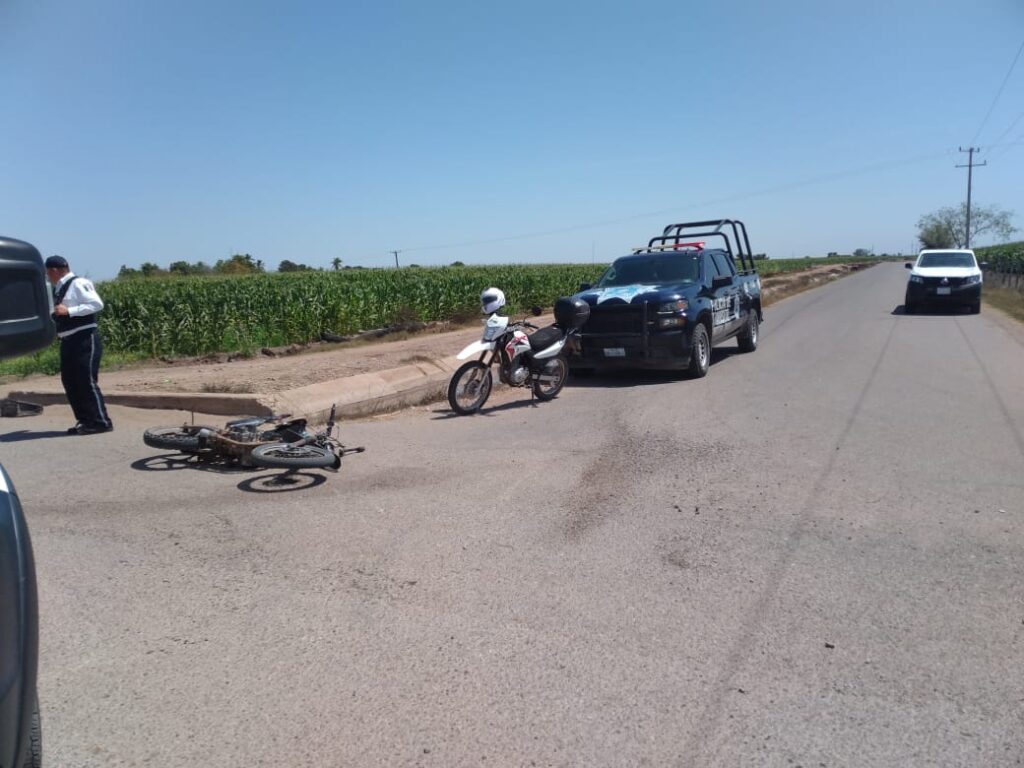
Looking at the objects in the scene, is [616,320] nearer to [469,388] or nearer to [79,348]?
[469,388]

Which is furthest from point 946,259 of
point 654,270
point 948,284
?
point 654,270

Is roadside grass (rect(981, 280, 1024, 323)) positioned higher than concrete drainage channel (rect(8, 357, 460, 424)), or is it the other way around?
concrete drainage channel (rect(8, 357, 460, 424))

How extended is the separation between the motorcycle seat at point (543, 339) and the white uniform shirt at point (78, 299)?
473 centimetres

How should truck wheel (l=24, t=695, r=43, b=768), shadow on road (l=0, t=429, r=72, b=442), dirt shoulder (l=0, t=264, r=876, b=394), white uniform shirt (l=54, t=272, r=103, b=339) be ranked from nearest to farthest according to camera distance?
1. truck wheel (l=24, t=695, r=43, b=768)
2. shadow on road (l=0, t=429, r=72, b=442)
3. white uniform shirt (l=54, t=272, r=103, b=339)
4. dirt shoulder (l=0, t=264, r=876, b=394)

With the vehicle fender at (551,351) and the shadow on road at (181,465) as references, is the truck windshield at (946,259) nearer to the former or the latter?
the vehicle fender at (551,351)

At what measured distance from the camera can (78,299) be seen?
25.6ft

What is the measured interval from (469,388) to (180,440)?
3.55 meters

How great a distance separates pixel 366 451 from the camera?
7.24 metres

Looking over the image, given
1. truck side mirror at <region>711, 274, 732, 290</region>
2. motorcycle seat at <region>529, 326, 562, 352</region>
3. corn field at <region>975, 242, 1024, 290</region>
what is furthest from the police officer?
corn field at <region>975, 242, 1024, 290</region>

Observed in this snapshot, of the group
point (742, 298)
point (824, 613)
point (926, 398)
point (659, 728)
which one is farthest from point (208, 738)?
point (742, 298)

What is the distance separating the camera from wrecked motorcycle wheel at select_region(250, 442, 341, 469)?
5922mm

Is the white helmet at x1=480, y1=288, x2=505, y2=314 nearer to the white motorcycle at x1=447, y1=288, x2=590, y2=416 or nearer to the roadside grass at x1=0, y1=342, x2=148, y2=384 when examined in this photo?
the white motorcycle at x1=447, y1=288, x2=590, y2=416

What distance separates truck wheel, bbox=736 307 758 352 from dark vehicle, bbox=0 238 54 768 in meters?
13.0

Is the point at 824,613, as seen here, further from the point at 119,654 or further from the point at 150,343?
the point at 150,343
